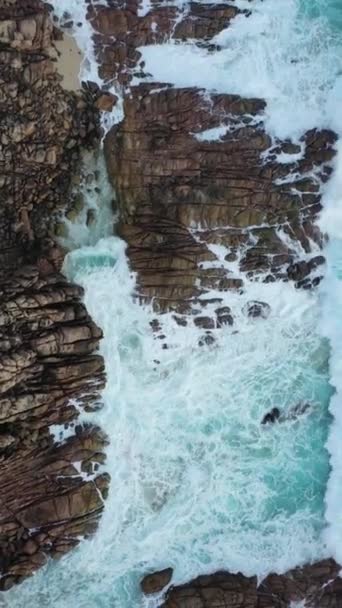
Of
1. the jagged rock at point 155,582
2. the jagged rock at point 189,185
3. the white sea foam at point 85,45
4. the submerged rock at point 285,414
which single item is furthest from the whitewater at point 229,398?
the jagged rock at point 189,185

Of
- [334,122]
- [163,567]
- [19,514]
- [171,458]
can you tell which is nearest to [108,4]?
[334,122]

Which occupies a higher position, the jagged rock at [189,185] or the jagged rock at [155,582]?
the jagged rock at [189,185]

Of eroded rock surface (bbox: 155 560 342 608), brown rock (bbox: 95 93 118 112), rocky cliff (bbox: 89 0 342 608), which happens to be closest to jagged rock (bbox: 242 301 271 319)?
rocky cliff (bbox: 89 0 342 608)

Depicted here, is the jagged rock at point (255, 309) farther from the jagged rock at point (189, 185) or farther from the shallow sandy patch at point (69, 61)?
the shallow sandy patch at point (69, 61)

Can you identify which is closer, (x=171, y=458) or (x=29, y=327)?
(x=29, y=327)

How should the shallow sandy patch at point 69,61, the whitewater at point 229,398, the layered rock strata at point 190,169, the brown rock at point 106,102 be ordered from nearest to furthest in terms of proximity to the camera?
the shallow sandy patch at point 69,61 < the layered rock strata at point 190,169 < the brown rock at point 106,102 < the whitewater at point 229,398

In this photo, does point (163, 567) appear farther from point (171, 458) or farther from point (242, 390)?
point (242, 390)

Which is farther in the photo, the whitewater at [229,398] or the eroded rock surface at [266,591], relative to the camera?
the whitewater at [229,398]
